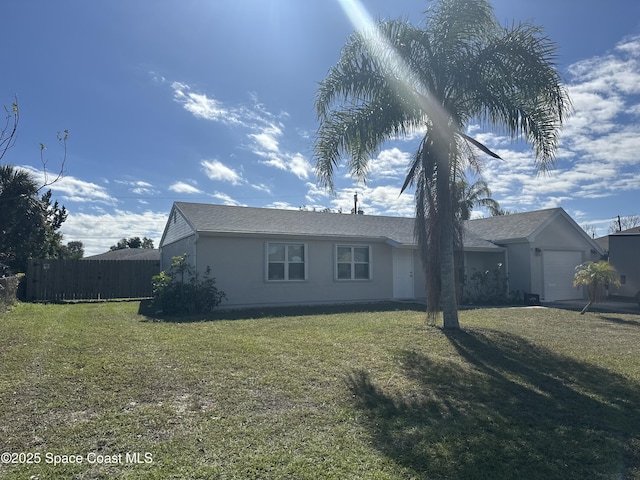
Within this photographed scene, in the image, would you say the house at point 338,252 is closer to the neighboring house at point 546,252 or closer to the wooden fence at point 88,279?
the neighboring house at point 546,252

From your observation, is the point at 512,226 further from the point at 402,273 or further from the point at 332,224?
the point at 332,224

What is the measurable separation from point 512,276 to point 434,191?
36.8ft

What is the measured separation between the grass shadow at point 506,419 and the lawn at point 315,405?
20mm

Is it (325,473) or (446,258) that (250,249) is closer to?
(446,258)

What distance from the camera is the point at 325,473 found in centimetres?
333

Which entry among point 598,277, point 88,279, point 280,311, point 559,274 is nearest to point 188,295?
point 280,311

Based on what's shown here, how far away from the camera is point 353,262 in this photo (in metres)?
16.8

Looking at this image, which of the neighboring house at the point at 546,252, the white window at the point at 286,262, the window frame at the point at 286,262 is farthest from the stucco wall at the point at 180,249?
the neighboring house at the point at 546,252

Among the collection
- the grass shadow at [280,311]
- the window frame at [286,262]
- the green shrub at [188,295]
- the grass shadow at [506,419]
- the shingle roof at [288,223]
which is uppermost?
the shingle roof at [288,223]

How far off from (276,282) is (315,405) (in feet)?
34.2

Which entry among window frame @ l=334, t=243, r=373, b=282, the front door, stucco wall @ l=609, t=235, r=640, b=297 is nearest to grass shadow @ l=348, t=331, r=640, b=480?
window frame @ l=334, t=243, r=373, b=282

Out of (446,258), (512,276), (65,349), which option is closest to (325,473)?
(65,349)

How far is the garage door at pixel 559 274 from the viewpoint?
61.7 ft

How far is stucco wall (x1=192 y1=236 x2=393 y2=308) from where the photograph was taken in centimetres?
1430
